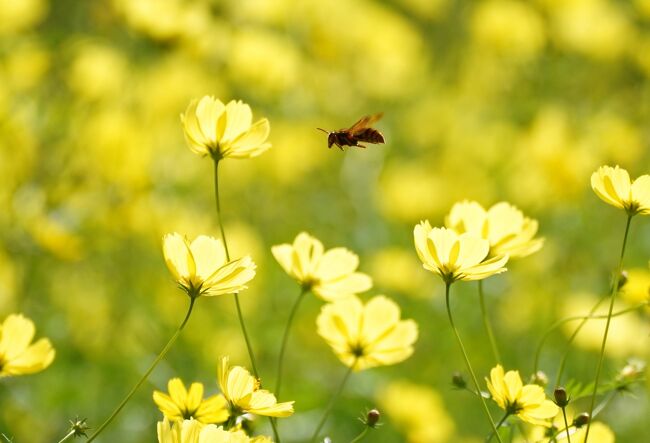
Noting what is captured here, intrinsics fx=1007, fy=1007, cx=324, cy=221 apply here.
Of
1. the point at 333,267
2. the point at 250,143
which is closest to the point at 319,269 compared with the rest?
the point at 333,267

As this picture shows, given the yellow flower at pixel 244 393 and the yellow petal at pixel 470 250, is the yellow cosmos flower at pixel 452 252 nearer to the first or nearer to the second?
the yellow petal at pixel 470 250

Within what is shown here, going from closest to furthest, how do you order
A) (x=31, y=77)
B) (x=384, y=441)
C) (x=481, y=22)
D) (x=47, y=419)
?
(x=47, y=419), (x=384, y=441), (x=31, y=77), (x=481, y=22)

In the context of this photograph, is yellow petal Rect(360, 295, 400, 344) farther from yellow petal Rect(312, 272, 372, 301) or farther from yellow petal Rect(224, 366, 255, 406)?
yellow petal Rect(224, 366, 255, 406)

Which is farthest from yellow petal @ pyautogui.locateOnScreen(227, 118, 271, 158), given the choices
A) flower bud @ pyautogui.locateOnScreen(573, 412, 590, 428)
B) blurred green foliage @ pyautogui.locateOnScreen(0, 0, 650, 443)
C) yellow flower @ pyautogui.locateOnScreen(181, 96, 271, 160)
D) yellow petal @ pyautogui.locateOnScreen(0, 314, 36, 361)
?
blurred green foliage @ pyautogui.locateOnScreen(0, 0, 650, 443)

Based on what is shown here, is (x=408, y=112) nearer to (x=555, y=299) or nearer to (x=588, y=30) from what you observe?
(x=588, y=30)

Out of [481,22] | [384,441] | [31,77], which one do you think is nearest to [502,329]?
[384,441]

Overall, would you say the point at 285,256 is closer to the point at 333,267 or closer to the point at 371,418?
the point at 333,267

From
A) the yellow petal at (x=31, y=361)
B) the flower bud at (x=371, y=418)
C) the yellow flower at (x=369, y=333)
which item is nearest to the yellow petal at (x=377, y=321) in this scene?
the yellow flower at (x=369, y=333)
